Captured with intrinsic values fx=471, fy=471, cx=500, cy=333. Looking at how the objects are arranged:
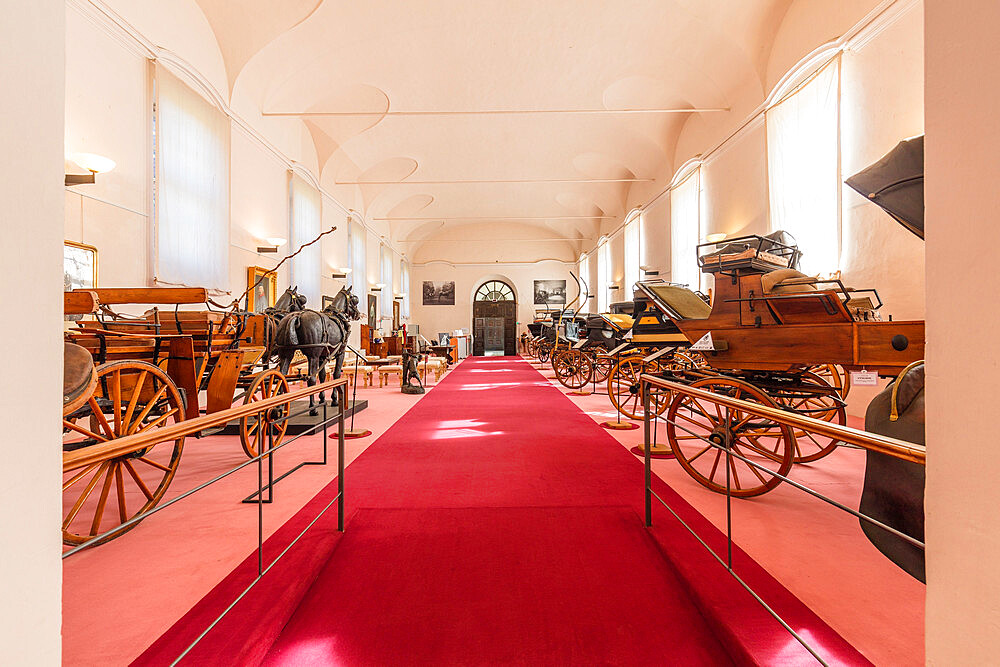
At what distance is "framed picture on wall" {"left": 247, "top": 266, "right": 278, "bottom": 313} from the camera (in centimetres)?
862

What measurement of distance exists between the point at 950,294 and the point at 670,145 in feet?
40.9

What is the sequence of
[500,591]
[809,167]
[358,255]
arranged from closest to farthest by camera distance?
[500,591]
[809,167]
[358,255]

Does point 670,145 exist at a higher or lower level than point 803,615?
higher

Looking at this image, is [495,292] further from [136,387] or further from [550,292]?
[136,387]

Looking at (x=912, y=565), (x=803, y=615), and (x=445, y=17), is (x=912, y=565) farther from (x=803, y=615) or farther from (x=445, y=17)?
(x=445, y=17)

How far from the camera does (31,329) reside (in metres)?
0.85

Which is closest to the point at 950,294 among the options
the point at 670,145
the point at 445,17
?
Answer: the point at 445,17

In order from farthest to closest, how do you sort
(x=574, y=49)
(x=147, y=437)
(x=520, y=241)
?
(x=520, y=241)
(x=574, y=49)
(x=147, y=437)

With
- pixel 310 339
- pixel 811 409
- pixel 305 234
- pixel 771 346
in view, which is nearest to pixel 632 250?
pixel 305 234

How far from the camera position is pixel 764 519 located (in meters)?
2.70

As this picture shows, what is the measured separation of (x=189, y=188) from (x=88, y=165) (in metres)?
2.01

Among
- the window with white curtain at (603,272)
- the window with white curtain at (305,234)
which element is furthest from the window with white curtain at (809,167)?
the window with white curtain at (603,272)

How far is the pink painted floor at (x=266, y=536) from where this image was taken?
66.7 inches

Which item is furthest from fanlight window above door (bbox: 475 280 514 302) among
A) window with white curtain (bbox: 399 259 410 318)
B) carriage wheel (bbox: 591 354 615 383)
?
carriage wheel (bbox: 591 354 615 383)
